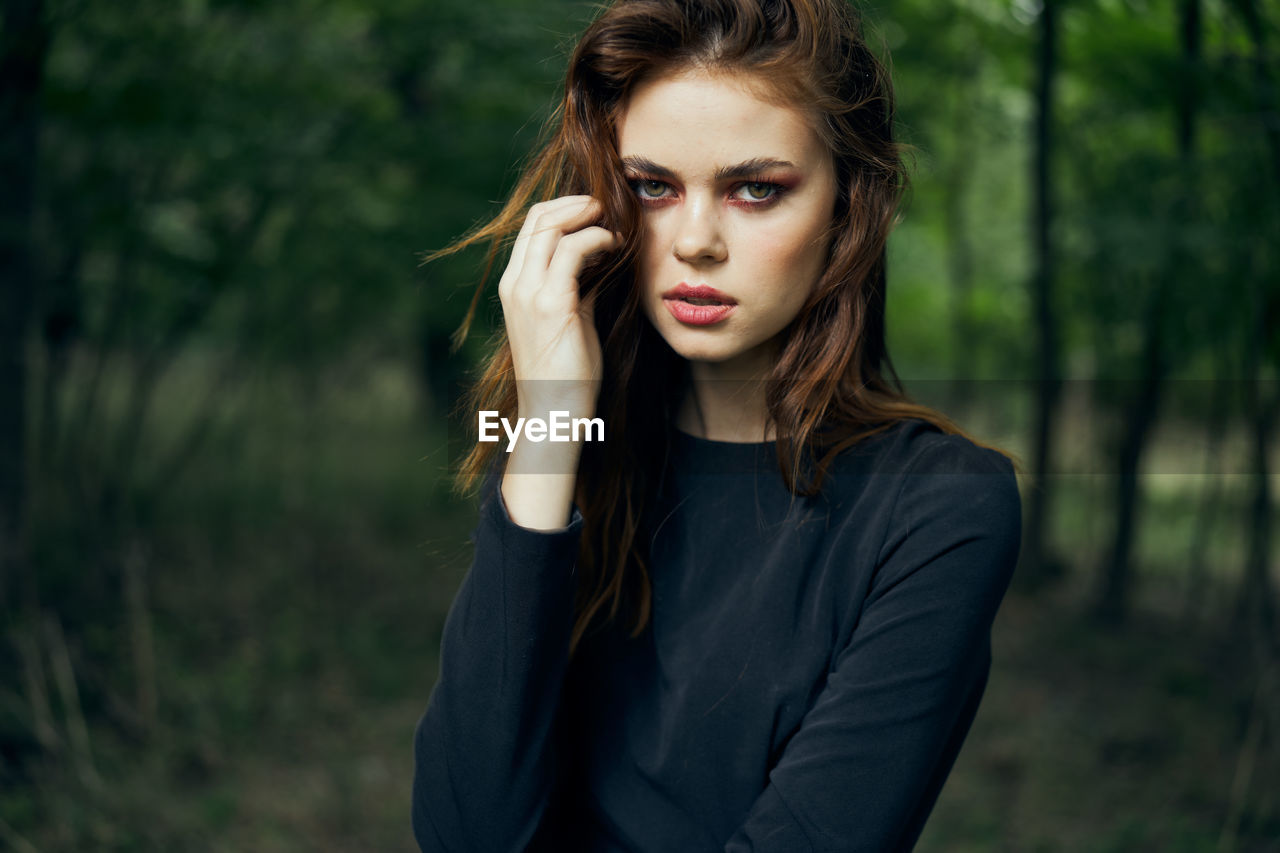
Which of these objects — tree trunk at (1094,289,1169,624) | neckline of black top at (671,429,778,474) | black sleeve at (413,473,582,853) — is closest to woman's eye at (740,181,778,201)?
neckline of black top at (671,429,778,474)

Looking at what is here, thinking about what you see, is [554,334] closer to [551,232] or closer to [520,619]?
[551,232]

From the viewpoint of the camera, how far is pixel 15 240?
4.27 metres

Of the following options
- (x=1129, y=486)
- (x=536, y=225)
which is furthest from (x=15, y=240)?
(x=1129, y=486)

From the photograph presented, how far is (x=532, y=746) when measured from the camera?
1239mm

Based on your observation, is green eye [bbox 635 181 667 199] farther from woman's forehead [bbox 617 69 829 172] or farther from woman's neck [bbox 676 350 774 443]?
woman's neck [bbox 676 350 774 443]

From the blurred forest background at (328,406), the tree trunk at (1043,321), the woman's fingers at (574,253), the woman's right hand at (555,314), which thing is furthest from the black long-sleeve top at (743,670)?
the tree trunk at (1043,321)

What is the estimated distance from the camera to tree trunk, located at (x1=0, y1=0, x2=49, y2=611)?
3.88 metres

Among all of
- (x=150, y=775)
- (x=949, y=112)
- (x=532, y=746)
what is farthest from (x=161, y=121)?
(x=949, y=112)

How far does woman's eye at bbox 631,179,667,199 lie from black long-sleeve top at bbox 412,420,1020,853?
381mm

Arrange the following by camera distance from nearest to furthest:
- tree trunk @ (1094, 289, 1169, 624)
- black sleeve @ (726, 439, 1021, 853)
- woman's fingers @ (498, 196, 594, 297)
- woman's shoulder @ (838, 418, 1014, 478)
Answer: black sleeve @ (726, 439, 1021, 853), woman's shoulder @ (838, 418, 1014, 478), woman's fingers @ (498, 196, 594, 297), tree trunk @ (1094, 289, 1169, 624)

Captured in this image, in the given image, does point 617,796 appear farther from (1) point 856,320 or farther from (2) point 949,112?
(2) point 949,112

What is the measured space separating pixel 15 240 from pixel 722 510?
4.14 meters

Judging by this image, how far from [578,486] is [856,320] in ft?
1.56

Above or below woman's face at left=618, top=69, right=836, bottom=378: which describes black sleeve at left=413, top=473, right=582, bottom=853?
below
